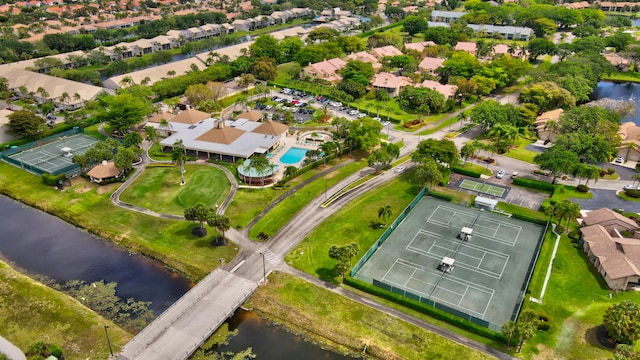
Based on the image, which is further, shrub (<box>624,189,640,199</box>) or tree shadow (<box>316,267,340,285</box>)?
shrub (<box>624,189,640,199</box>)

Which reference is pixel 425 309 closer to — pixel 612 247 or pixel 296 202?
pixel 612 247

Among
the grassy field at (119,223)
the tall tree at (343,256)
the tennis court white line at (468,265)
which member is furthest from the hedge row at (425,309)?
the grassy field at (119,223)

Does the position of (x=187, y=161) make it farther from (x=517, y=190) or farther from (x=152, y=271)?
(x=517, y=190)

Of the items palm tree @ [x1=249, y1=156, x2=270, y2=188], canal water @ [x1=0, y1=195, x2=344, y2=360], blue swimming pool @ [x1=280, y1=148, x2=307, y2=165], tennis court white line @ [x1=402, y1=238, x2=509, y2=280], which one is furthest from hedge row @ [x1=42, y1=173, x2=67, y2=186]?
tennis court white line @ [x1=402, y1=238, x2=509, y2=280]

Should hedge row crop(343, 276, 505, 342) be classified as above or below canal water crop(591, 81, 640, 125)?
below

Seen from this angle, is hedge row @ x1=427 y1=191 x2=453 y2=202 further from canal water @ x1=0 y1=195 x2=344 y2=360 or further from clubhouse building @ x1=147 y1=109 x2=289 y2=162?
canal water @ x1=0 y1=195 x2=344 y2=360

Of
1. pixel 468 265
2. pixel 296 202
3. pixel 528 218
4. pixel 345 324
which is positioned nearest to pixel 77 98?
pixel 296 202
